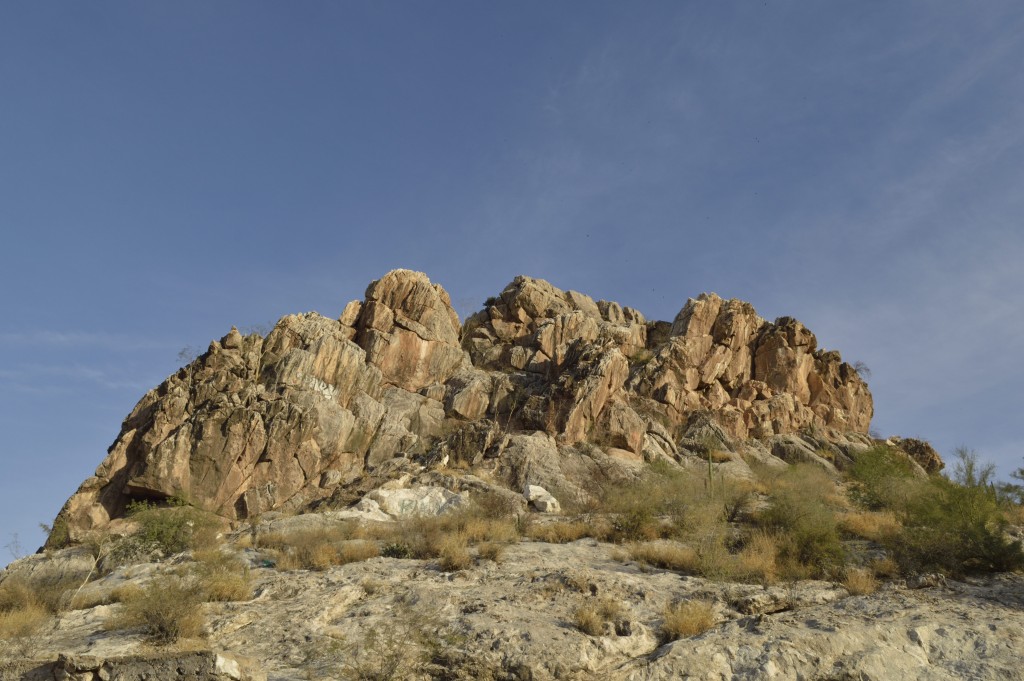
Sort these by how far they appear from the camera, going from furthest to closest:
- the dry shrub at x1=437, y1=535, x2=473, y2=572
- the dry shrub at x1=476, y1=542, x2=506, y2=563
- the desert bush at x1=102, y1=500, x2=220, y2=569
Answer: the desert bush at x1=102, y1=500, x2=220, y2=569
the dry shrub at x1=476, y1=542, x2=506, y2=563
the dry shrub at x1=437, y1=535, x2=473, y2=572

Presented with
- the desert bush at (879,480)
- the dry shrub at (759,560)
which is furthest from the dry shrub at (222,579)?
the desert bush at (879,480)

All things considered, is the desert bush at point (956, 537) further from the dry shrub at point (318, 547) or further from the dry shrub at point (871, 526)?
the dry shrub at point (318, 547)

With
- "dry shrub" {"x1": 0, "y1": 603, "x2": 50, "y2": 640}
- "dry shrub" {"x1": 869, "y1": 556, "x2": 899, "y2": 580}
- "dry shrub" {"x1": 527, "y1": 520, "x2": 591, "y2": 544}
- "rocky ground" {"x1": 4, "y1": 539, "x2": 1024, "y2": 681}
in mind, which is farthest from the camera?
"dry shrub" {"x1": 527, "y1": 520, "x2": 591, "y2": 544}

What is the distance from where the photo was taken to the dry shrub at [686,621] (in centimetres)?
1352

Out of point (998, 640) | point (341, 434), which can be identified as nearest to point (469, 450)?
point (341, 434)

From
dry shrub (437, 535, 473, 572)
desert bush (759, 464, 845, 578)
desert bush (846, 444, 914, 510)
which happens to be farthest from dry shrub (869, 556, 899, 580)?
desert bush (846, 444, 914, 510)

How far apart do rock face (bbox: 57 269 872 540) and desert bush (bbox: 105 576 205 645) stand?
15.1m

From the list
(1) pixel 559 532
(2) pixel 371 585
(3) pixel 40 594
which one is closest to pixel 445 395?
(1) pixel 559 532

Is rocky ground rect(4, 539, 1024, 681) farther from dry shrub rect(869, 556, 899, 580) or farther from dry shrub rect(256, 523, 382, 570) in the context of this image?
dry shrub rect(256, 523, 382, 570)

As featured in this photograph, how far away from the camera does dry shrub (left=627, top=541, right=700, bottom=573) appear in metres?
18.0

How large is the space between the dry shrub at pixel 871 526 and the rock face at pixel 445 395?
1258 cm

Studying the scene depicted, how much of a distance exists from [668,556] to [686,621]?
16.5 feet

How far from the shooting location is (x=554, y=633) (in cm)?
1329

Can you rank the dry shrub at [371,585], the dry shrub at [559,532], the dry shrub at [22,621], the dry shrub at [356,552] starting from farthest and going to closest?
1. the dry shrub at [559,532]
2. the dry shrub at [356,552]
3. the dry shrub at [371,585]
4. the dry shrub at [22,621]
